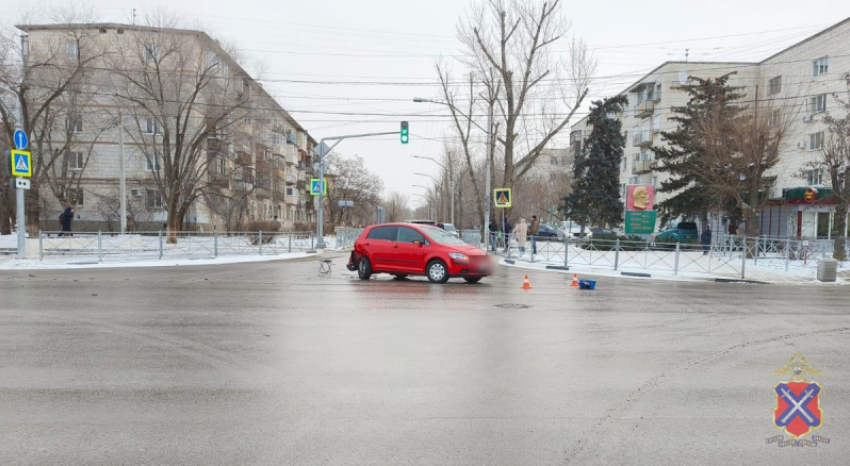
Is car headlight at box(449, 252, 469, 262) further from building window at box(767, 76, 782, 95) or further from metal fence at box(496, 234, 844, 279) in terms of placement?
building window at box(767, 76, 782, 95)

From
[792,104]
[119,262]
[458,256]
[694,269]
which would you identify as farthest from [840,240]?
[119,262]

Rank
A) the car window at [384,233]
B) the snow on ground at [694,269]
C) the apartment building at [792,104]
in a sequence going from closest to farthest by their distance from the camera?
the car window at [384,233], the snow on ground at [694,269], the apartment building at [792,104]

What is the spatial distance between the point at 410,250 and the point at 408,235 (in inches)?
17.1

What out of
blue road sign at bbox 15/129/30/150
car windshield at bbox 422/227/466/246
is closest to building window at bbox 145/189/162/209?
blue road sign at bbox 15/129/30/150

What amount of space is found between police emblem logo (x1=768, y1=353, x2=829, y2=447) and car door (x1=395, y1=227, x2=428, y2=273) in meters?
9.84

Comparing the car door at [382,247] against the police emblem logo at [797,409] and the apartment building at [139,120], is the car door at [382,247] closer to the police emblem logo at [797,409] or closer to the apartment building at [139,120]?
the police emblem logo at [797,409]

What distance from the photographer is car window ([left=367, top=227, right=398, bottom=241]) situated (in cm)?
1524

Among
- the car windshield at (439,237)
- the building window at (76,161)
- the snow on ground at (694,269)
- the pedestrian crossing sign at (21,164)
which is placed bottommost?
the snow on ground at (694,269)

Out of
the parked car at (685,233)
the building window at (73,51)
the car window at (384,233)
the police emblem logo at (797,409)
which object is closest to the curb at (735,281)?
the car window at (384,233)

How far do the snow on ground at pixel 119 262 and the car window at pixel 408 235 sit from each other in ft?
33.6

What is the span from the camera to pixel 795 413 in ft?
15.0

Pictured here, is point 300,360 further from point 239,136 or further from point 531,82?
point 239,136

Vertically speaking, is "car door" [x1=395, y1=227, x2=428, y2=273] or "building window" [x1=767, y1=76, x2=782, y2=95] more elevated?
"building window" [x1=767, y1=76, x2=782, y2=95]

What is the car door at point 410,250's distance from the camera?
48.2 ft
